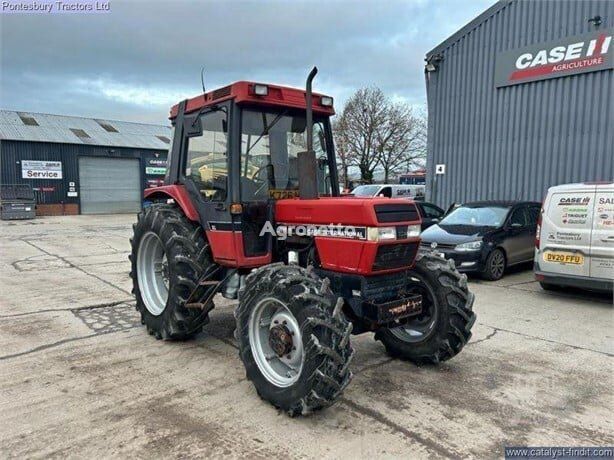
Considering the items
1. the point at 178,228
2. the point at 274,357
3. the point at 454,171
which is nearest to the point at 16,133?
the point at 454,171

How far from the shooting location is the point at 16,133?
25688 millimetres

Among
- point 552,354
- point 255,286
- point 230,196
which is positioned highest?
point 230,196

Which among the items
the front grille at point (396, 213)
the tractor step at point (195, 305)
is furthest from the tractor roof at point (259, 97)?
the tractor step at point (195, 305)

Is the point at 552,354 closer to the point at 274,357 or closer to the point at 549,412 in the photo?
the point at 549,412

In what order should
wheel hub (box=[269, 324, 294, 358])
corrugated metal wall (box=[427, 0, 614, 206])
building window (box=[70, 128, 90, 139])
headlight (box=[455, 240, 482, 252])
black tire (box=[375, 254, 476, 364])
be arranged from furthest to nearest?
building window (box=[70, 128, 90, 139]), corrugated metal wall (box=[427, 0, 614, 206]), headlight (box=[455, 240, 482, 252]), black tire (box=[375, 254, 476, 364]), wheel hub (box=[269, 324, 294, 358])

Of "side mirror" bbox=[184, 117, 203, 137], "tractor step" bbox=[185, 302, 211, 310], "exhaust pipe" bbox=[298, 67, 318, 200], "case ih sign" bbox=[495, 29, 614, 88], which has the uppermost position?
"case ih sign" bbox=[495, 29, 614, 88]

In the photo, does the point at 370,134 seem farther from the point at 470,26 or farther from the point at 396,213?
the point at 396,213

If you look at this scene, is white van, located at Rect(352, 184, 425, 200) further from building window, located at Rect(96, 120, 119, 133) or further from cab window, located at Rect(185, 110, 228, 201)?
building window, located at Rect(96, 120, 119, 133)

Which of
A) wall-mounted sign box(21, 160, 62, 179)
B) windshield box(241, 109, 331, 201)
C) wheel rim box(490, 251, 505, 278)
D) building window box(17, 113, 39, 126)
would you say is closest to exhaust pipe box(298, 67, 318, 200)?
windshield box(241, 109, 331, 201)

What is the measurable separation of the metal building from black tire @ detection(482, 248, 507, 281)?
1971 centimetres

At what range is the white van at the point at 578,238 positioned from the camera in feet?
21.9

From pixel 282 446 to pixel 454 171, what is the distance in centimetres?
1161

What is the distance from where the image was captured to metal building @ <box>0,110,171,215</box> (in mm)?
25422

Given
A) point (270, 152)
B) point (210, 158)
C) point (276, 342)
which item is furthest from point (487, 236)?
point (276, 342)
